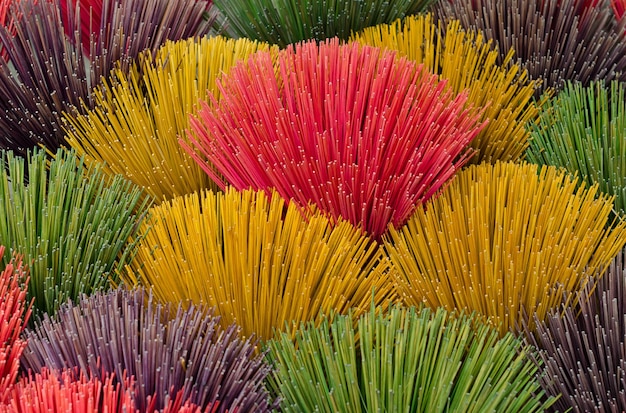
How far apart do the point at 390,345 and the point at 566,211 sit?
6.2 inches

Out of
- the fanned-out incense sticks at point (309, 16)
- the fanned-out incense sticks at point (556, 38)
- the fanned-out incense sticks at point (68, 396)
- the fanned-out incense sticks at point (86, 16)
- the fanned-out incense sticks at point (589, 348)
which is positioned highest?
the fanned-out incense sticks at point (86, 16)

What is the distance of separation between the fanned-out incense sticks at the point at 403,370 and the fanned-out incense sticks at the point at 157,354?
0.07 feet

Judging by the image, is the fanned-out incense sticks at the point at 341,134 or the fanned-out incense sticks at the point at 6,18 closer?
the fanned-out incense sticks at the point at 341,134

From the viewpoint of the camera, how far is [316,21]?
0.62m

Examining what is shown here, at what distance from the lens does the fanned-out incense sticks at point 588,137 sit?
0.52 metres

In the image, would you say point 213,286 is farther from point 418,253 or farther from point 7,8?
point 7,8

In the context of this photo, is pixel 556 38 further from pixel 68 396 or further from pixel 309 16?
pixel 68 396

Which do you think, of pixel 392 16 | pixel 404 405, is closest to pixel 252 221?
pixel 404 405

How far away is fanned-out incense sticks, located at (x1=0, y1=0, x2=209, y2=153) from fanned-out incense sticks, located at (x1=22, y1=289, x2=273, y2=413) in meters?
0.20

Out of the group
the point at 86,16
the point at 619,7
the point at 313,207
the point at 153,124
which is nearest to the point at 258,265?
the point at 313,207

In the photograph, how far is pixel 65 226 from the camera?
0.48 meters

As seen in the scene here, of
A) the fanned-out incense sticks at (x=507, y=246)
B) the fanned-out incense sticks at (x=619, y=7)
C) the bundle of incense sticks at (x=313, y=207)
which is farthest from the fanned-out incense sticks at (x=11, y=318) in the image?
the fanned-out incense sticks at (x=619, y=7)

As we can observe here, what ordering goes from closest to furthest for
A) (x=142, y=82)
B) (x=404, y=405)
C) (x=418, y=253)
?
(x=404, y=405) → (x=418, y=253) → (x=142, y=82)

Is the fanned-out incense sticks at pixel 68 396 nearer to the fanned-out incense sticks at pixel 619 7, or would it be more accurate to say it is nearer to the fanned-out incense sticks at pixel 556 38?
the fanned-out incense sticks at pixel 556 38
